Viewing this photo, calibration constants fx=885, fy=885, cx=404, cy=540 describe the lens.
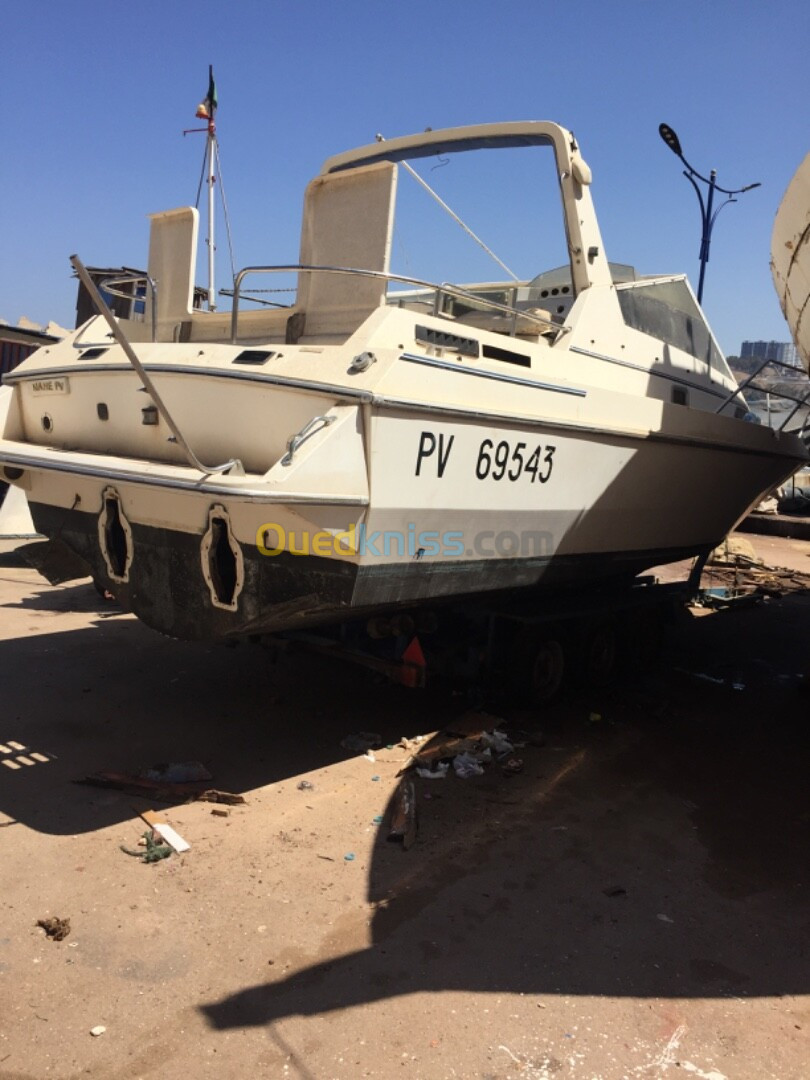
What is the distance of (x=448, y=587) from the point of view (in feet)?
14.2

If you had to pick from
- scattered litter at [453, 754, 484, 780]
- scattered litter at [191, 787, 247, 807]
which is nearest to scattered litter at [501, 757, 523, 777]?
scattered litter at [453, 754, 484, 780]

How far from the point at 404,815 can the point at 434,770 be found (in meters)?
0.60

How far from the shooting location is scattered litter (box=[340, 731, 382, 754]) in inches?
185

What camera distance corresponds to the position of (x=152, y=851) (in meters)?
3.47

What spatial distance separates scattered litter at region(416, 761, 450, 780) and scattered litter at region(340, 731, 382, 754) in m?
0.39

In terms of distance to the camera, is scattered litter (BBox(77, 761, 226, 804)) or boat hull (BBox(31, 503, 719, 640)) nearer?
boat hull (BBox(31, 503, 719, 640))

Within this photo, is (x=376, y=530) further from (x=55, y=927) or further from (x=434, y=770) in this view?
(x=55, y=927)

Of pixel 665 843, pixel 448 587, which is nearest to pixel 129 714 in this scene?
pixel 448 587

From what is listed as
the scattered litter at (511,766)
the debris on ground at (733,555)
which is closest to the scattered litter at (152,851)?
the scattered litter at (511,766)

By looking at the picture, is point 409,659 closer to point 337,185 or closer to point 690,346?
point 337,185

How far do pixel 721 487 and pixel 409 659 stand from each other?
2.85m

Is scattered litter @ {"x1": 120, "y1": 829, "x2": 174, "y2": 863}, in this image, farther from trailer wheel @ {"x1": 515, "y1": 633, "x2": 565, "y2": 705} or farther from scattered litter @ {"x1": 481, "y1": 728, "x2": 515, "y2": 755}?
trailer wheel @ {"x1": 515, "y1": 633, "x2": 565, "y2": 705}

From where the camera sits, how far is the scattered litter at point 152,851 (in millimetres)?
3438

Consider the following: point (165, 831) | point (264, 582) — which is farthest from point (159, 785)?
point (264, 582)
